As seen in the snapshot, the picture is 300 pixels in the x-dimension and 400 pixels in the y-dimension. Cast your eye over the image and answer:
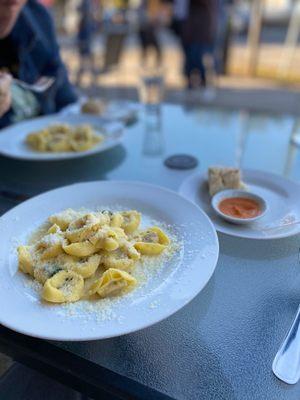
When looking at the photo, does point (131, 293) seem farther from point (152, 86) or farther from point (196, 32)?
point (196, 32)

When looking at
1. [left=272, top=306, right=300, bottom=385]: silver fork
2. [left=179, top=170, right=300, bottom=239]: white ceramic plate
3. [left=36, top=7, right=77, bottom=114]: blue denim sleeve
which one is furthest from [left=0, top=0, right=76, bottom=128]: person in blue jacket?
[left=272, top=306, right=300, bottom=385]: silver fork

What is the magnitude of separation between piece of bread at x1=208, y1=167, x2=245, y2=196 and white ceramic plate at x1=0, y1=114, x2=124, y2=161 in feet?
1.23

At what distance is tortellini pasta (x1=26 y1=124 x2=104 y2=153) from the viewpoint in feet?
3.72

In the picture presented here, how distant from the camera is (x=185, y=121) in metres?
1.50

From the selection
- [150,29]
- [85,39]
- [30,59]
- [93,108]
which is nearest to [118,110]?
[93,108]

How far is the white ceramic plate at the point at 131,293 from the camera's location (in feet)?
1.72

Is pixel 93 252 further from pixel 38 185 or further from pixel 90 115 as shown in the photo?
pixel 90 115

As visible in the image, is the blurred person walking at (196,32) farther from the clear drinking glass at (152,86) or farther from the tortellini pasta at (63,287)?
the tortellini pasta at (63,287)

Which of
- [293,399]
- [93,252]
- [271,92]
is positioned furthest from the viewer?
[271,92]

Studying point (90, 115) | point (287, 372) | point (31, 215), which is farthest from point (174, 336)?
point (90, 115)

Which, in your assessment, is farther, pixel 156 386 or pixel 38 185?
pixel 38 185

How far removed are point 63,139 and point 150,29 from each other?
4566 millimetres

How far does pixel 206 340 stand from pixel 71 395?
297mm

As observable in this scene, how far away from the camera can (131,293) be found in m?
0.59
